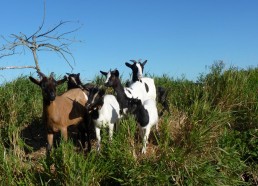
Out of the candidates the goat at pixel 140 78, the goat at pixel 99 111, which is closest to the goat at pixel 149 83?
the goat at pixel 140 78

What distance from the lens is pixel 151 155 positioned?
6484 mm

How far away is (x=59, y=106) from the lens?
22.7 feet

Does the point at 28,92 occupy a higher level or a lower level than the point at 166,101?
higher

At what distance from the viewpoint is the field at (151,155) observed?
6000mm

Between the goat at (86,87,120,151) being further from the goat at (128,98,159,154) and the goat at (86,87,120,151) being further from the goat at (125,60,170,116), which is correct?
the goat at (125,60,170,116)

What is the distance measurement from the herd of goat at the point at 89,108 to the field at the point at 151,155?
259mm

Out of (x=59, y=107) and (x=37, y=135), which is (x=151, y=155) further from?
(x=37, y=135)

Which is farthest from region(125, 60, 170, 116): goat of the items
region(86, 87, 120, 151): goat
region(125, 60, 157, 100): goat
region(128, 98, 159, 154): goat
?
region(86, 87, 120, 151): goat

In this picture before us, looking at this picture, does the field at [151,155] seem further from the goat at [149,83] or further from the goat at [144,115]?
the goat at [149,83]

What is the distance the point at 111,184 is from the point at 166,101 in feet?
11.8

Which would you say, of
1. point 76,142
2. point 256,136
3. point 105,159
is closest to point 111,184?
point 105,159

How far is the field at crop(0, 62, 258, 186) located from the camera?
19.7 feet

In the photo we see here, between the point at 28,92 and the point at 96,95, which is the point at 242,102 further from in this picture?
the point at 28,92

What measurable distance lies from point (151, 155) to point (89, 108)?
4.65 feet
